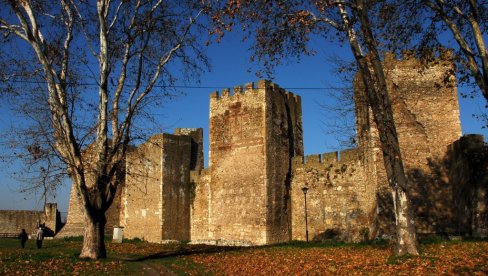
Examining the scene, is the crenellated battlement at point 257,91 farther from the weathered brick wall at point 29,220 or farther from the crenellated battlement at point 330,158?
the weathered brick wall at point 29,220

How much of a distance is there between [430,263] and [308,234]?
44.9 ft

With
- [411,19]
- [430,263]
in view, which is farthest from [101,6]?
[430,263]

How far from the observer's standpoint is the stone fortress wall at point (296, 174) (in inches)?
707

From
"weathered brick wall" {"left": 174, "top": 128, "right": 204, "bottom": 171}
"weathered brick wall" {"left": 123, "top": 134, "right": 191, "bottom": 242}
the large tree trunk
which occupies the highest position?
"weathered brick wall" {"left": 174, "top": 128, "right": 204, "bottom": 171}

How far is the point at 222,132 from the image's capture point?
86.2 ft

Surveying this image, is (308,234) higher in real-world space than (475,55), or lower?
lower

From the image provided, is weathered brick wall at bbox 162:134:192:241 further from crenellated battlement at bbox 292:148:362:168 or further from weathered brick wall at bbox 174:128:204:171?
crenellated battlement at bbox 292:148:362:168

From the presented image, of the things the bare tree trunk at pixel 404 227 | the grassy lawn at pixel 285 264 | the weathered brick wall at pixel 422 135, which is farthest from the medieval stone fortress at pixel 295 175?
the bare tree trunk at pixel 404 227

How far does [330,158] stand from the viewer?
24.3 m

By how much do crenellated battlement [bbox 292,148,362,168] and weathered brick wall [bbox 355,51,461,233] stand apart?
11.0ft

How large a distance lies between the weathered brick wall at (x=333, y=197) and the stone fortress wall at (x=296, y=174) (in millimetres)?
51

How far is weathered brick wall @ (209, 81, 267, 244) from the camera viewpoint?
78.5ft

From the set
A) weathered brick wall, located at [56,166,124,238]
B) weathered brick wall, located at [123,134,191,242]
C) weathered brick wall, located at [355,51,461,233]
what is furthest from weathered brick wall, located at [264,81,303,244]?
weathered brick wall, located at [56,166,124,238]

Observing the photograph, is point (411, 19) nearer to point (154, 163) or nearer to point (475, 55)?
point (475, 55)
